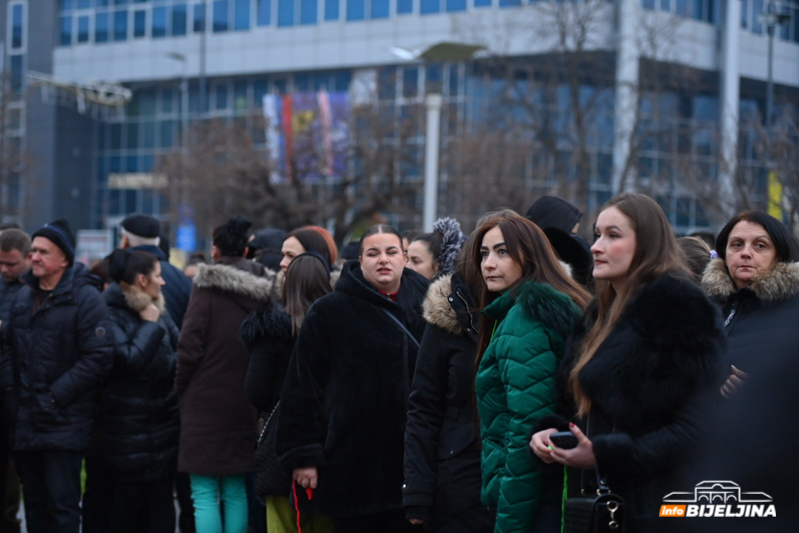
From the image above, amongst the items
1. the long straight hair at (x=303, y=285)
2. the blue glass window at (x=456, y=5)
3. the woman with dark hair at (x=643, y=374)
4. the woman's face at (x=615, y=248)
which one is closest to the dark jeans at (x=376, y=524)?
the long straight hair at (x=303, y=285)

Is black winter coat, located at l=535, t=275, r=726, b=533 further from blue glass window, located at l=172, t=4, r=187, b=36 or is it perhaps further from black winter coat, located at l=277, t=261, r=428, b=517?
blue glass window, located at l=172, t=4, r=187, b=36

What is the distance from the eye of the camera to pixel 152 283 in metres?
7.53

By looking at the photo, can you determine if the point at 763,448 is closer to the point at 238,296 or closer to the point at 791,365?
the point at 791,365

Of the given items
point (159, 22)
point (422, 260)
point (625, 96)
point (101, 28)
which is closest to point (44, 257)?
point (422, 260)

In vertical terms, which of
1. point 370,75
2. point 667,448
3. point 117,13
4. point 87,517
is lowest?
point 87,517

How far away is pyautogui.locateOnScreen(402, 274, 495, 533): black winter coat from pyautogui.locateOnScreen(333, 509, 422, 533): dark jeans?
882mm

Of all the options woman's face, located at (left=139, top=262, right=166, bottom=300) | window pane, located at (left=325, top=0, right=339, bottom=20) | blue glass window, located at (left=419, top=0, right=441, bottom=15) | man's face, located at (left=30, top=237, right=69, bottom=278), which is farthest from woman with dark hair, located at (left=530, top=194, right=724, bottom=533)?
window pane, located at (left=325, top=0, right=339, bottom=20)

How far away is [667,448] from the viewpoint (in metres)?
3.49

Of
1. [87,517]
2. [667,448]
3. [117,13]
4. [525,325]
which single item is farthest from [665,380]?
[117,13]

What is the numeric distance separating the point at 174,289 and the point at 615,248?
Answer: 5643 mm

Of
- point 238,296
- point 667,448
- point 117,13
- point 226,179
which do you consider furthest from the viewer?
point 117,13

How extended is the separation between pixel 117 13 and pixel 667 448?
52.9 meters

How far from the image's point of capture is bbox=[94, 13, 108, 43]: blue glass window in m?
52.8

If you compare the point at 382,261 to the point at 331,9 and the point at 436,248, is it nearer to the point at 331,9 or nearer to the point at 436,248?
the point at 436,248
